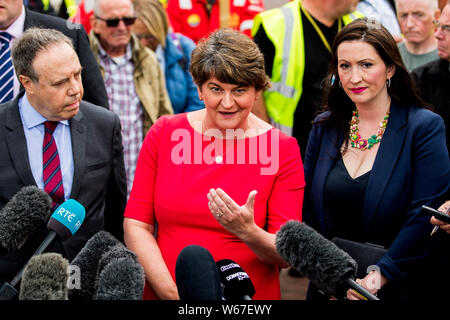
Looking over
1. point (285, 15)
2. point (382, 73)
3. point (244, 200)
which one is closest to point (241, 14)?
point (285, 15)

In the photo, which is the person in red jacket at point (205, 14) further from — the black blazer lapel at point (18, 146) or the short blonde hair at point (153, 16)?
the black blazer lapel at point (18, 146)

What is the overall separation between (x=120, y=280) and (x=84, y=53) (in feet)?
6.13

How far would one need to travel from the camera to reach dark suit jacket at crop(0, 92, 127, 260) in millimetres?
2635

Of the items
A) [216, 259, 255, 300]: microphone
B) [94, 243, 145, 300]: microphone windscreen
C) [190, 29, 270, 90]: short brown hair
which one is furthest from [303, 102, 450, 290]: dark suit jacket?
[94, 243, 145, 300]: microphone windscreen

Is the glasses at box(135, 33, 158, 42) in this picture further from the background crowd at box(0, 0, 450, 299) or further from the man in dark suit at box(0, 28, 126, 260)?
the man in dark suit at box(0, 28, 126, 260)

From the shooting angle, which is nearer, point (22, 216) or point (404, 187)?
point (22, 216)

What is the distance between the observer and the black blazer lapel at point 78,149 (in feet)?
8.92

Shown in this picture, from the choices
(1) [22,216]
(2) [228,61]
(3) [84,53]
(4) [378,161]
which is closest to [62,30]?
(3) [84,53]

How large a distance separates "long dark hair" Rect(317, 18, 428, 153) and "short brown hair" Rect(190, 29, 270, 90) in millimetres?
523

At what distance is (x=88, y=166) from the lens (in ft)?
9.12

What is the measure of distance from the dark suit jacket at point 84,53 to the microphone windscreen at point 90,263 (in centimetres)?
149

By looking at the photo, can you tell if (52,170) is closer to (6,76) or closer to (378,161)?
(6,76)

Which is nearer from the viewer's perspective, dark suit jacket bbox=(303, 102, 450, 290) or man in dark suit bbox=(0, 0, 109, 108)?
dark suit jacket bbox=(303, 102, 450, 290)

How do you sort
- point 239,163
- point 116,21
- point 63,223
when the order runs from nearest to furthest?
point 63,223 < point 239,163 < point 116,21
